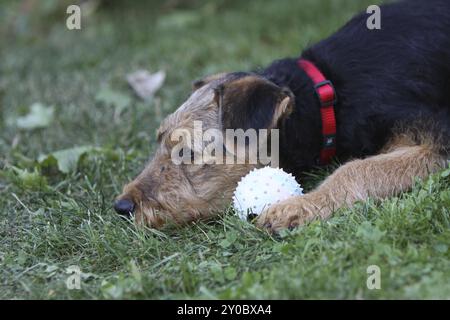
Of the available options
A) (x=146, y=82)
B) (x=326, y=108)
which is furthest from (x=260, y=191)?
(x=146, y=82)

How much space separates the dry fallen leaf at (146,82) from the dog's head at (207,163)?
9.52 feet

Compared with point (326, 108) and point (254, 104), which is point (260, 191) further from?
point (326, 108)

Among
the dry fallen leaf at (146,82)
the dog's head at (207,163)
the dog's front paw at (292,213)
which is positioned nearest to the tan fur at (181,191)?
the dog's head at (207,163)

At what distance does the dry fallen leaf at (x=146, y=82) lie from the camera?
24.7 feet

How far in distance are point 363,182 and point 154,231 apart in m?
1.27

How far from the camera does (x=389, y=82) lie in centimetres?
468

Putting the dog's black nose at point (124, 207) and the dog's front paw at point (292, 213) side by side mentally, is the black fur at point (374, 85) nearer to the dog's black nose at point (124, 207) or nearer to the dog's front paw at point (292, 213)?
the dog's front paw at point (292, 213)

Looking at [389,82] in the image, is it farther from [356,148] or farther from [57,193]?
[57,193]

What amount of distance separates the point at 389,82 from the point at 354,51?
0.35 metres

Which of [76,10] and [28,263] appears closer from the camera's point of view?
[28,263]

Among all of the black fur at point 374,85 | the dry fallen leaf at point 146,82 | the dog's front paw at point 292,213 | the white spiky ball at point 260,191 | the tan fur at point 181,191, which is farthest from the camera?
the dry fallen leaf at point 146,82

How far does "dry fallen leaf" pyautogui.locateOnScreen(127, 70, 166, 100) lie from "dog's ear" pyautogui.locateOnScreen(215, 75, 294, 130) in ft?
9.73

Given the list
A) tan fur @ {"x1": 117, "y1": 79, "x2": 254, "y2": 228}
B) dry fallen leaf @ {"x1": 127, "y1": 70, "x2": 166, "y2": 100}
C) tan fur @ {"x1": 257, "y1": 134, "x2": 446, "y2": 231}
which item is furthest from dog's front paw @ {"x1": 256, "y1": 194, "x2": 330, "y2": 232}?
dry fallen leaf @ {"x1": 127, "y1": 70, "x2": 166, "y2": 100}

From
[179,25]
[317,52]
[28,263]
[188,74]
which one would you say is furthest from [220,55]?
[28,263]
